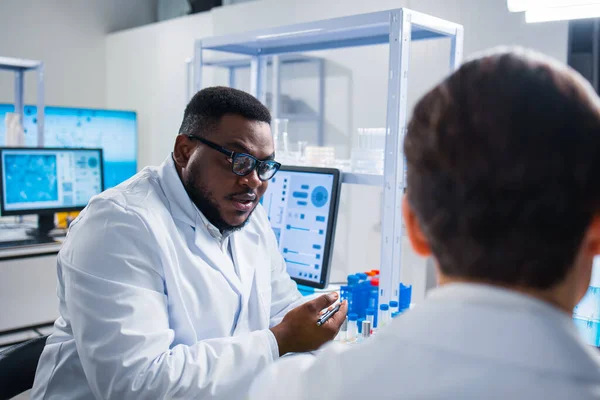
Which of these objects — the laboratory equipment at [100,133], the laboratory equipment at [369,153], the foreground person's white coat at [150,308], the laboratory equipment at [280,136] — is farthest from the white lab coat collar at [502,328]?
the laboratory equipment at [100,133]

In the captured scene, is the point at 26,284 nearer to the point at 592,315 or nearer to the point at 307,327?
the point at 307,327

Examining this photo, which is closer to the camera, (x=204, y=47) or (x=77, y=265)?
(x=77, y=265)

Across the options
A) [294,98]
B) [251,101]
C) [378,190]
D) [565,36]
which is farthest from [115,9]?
[251,101]

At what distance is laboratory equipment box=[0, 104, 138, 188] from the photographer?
16.3 ft

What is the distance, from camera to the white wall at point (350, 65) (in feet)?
9.49

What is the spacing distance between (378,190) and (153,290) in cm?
242

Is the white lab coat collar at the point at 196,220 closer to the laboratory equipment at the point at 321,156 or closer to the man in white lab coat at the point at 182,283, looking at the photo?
the man in white lab coat at the point at 182,283

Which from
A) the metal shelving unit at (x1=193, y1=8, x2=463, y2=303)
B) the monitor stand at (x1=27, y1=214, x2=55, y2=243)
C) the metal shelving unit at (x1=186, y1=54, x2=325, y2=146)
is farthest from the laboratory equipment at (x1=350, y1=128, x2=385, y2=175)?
the monitor stand at (x1=27, y1=214, x2=55, y2=243)

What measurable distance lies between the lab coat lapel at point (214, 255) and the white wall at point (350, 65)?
1994 mm

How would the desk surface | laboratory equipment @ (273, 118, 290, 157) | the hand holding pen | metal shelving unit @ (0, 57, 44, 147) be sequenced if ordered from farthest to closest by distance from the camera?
metal shelving unit @ (0, 57, 44, 147), the desk surface, laboratory equipment @ (273, 118, 290, 157), the hand holding pen

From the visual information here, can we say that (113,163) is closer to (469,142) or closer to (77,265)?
(77,265)

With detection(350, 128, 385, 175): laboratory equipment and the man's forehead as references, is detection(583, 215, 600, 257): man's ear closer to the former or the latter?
the man's forehead

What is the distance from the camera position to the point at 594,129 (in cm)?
46

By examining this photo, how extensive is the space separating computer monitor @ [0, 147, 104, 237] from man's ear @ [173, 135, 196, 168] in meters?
1.92
